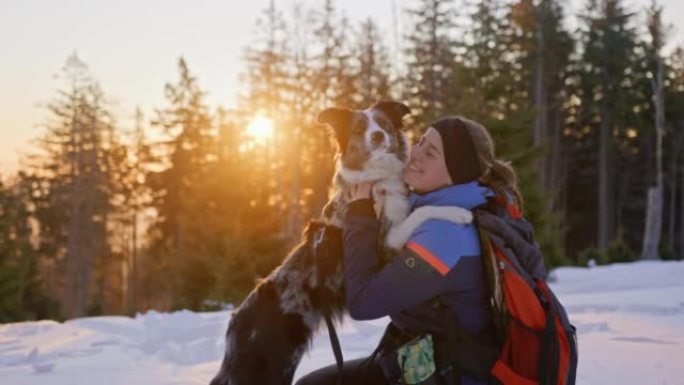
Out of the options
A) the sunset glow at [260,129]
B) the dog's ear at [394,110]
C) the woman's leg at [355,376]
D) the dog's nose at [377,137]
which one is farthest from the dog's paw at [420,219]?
the sunset glow at [260,129]

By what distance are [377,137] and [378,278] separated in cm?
176

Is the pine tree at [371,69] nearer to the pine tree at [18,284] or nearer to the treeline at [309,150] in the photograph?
the treeline at [309,150]

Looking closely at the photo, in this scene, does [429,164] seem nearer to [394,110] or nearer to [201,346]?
[394,110]

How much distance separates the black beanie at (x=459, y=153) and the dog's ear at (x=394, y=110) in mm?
1565

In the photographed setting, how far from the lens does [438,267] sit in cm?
262

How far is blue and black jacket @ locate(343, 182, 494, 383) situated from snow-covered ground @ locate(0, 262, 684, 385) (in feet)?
3.05

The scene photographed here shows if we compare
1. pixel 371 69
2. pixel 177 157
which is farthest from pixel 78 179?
pixel 371 69

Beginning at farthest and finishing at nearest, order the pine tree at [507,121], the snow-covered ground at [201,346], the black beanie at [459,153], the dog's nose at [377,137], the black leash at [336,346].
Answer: the pine tree at [507,121] < the snow-covered ground at [201,346] < the dog's nose at [377,137] < the black leash at [336,346] < the black beanie at [459,153]

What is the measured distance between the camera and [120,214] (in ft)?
128

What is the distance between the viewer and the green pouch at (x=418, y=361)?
2.68 meters

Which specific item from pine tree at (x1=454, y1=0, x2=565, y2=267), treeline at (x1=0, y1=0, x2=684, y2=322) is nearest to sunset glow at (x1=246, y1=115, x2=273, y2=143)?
treeline at (x1=0, y1=0, x2=684, y2=322)

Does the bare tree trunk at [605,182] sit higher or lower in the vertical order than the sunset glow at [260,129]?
lower

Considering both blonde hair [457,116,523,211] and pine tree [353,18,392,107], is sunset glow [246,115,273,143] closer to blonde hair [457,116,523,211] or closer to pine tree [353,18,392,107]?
pine tree [353,18,392,107]

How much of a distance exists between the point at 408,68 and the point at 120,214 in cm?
1931
